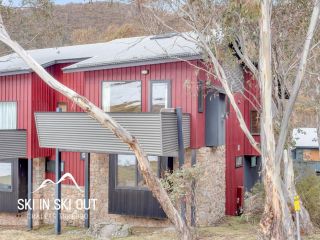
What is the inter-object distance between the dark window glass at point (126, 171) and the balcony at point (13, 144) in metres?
3.58

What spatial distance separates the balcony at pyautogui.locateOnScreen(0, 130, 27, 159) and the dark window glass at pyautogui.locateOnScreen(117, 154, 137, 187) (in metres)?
3.58

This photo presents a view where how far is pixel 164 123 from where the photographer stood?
37.6ft

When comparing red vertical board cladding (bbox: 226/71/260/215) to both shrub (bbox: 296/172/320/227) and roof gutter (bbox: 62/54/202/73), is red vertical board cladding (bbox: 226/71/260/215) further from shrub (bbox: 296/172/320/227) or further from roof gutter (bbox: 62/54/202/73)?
roof gutter (bbox: 62/54/202/73)

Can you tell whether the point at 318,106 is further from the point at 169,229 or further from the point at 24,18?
the point at 24,18

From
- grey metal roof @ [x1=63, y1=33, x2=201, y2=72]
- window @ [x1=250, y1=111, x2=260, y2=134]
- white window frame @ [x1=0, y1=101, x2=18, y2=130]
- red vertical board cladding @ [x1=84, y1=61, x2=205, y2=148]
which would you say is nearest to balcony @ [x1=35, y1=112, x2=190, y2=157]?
red vertical board cladding @ [x1=84, y1=61, x2=205, y2=148]

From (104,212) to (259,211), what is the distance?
16.6ft

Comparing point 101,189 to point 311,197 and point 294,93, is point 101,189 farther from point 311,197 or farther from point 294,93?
point 294,93

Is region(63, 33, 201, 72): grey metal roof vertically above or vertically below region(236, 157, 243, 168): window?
above

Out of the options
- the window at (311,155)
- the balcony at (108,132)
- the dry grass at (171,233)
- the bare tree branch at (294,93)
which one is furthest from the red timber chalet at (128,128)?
the window at (311,155)

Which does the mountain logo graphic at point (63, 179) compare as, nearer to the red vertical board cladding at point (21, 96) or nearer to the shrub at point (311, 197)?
the red vertical board cladding at point (21, 96)

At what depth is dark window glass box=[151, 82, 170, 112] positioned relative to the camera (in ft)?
42.7

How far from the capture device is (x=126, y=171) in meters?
14.0

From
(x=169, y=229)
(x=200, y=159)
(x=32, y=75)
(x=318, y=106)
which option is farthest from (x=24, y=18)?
(x=318, y=106)

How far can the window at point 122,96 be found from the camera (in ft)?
44.0
